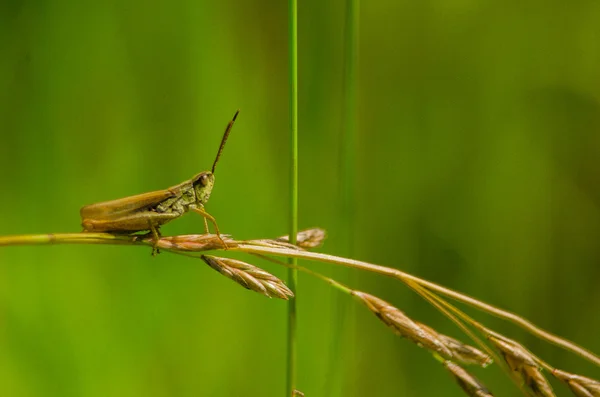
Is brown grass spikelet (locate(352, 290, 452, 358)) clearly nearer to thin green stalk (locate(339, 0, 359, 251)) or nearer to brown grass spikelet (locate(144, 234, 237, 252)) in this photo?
brown grass spikelet (locate(144, 234, 237, 252))

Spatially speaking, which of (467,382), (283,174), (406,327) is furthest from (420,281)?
(283,174)

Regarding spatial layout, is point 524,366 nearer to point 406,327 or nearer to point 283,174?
point 406,327

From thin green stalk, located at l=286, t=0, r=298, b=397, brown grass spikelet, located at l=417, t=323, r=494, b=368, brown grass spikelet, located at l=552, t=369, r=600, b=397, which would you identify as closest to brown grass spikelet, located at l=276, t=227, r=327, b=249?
thin green stalk, located at l=286, t=0, r=298, b=397

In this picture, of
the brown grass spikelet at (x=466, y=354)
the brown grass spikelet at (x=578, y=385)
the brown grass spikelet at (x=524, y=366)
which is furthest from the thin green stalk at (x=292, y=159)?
the brown grass spikelet at (x=578, y=385)

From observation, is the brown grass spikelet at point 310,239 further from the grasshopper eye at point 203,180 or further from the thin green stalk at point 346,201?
the grasshopper eye at point 203,180

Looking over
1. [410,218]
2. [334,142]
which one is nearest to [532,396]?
[410,218]
